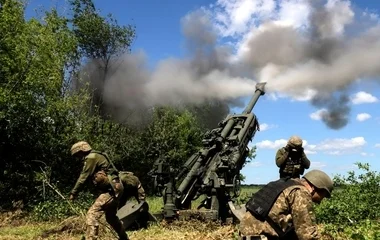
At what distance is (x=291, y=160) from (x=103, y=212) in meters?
3.37

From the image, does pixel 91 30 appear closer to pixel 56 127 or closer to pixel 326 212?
pixel 56 127

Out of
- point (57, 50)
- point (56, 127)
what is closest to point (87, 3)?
point (57, 50)

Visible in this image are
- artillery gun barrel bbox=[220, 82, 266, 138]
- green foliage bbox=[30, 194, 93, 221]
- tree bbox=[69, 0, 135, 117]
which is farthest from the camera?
tree bbox=[69, 0, 135, 117]

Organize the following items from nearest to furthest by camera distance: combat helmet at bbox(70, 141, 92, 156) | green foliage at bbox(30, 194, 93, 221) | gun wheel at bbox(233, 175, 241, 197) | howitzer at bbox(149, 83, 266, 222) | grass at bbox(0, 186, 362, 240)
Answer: combat helmet at bbox(70, 141, 92, 156) → grass at bbox(0, 186, 362, 240) → howitzer at bbox(149, 83, 266, 222) → gun wheel at bbox(233, 175, 241, 197) → green foliage at bbox(30, 194, 93, 221)

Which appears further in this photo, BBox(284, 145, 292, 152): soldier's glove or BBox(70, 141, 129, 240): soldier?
BBox(284, 145, 292, 152): soldier's glove

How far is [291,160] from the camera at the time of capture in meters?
9.36

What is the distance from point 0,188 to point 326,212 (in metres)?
9.70

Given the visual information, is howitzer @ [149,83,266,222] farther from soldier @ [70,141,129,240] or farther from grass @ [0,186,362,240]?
soldier @ [70,141,129,240]

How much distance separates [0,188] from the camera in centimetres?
1558

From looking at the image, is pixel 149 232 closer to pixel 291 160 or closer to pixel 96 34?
pixel 291 160

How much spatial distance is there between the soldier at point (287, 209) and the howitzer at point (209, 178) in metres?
6.42

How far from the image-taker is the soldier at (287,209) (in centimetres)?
454

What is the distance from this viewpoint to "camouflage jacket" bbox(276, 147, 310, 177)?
366 inches

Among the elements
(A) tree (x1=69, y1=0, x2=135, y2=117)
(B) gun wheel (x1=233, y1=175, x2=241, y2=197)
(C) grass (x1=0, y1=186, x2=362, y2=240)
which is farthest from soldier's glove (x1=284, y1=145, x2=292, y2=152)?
(A) tree (x1=69, y1=0, x2=135, y2=117)
